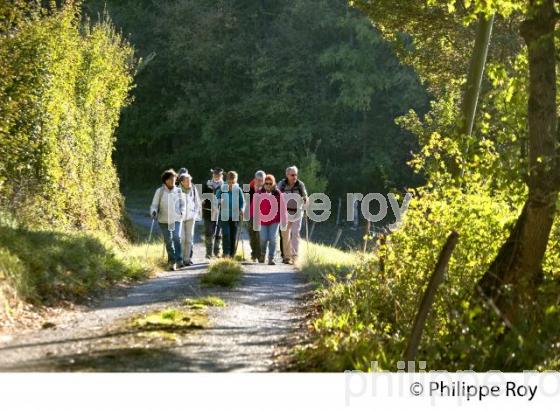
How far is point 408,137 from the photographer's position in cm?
4438

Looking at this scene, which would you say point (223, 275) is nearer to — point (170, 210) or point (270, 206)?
point (170, 210)

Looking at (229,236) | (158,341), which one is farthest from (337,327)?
(229,236)

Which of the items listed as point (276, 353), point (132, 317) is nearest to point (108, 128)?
point (132, 317)

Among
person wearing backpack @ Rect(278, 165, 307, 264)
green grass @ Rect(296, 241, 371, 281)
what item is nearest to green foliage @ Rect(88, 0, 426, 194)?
green grass @ Rect(296, 241, 371, 281)

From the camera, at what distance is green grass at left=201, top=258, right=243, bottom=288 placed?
14039 millimetres

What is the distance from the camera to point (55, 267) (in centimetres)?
1245

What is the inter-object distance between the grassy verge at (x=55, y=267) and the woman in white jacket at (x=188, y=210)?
4.93 feet

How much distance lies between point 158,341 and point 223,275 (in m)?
5.27

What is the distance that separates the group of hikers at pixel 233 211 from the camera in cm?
1703

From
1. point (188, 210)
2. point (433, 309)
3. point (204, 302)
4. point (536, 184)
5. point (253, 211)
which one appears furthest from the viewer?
point (253, 211)

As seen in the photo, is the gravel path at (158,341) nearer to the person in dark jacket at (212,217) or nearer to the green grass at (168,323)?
the green grass at (168,323)

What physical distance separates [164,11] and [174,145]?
21.5 ft

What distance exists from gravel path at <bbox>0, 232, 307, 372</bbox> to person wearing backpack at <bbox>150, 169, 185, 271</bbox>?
2.98 m

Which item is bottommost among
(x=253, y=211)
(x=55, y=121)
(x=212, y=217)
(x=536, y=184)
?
(x=212, y=217)
